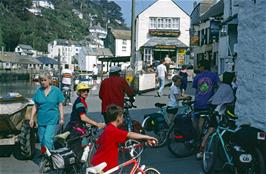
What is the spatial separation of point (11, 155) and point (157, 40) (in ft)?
159

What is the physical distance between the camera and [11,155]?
31.5 feet

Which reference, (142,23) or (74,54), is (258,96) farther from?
(74,54)

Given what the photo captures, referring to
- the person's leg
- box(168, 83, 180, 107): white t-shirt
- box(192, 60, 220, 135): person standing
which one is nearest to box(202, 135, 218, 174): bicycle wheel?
box(192, 60, 220, 135): person standing

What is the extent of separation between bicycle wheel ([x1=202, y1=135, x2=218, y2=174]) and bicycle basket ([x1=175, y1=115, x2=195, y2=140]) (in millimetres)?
1068

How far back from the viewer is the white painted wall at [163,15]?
2263 inches

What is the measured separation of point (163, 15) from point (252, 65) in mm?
50613

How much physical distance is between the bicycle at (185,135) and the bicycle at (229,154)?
2.74ft

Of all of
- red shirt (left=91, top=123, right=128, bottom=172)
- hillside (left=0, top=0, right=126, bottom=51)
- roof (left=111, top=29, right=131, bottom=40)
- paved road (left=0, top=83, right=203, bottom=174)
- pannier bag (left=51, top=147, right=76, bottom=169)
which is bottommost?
paved road (left=0, top=83, right=203, bottom=174)

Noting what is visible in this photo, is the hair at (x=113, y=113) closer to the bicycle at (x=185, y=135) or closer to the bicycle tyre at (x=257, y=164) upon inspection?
the bicycle tyre at (x=257, y=164)

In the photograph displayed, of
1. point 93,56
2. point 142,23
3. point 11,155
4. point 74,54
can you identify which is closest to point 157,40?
point 142,23

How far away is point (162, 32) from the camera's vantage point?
57188 mm

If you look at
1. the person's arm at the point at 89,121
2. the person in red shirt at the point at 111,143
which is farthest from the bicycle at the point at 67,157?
the person in red shirt at the point at 111,143

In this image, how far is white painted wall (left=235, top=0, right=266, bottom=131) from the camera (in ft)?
26.8

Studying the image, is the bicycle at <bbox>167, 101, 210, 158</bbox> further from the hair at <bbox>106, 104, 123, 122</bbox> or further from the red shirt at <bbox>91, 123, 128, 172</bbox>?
the red shirt at <bbox>91, 123, 128, 172</bbox>
